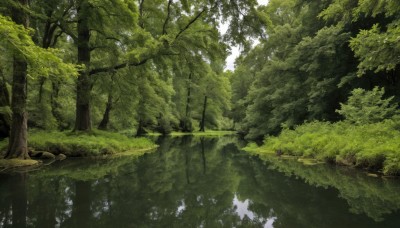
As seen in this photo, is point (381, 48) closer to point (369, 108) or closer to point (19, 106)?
point (369, 108)

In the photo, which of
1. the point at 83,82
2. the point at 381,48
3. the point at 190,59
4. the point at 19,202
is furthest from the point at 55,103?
the point at 381,48

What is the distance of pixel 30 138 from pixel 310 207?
1451 cm

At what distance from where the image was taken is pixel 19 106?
13.0 metres

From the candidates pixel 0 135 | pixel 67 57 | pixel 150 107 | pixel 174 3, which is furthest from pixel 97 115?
pixel 174 3

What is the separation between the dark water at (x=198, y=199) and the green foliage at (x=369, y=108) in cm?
419

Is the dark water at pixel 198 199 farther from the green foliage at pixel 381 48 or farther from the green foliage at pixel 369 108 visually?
the green foliage at pixel 369 108

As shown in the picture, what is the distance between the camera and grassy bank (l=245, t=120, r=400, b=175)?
9633mm

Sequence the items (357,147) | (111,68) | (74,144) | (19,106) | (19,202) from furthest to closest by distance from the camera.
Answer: (111,68) < (74,144) < (19,106) < (357,147) < (19,202)

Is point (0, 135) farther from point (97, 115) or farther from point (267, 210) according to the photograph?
point (267, 210)

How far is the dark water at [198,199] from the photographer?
5.77 metres

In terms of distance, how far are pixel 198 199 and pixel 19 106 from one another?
9269mm

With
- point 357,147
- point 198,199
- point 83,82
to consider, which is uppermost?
point 83,82

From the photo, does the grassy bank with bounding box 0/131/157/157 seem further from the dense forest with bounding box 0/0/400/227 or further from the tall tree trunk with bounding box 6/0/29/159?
the tall tree trunk with bounding box 6/0/29/159

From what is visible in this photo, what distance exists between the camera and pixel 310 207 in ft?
21.4
